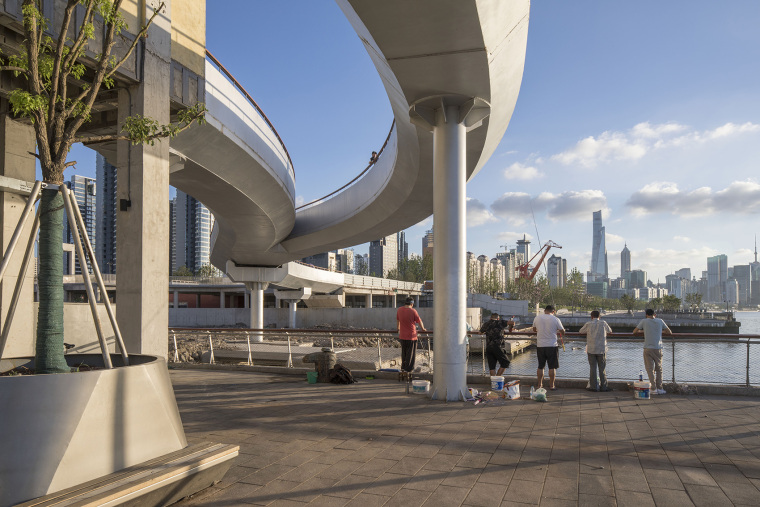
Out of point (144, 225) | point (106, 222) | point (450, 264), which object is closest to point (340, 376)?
point (450, 264)

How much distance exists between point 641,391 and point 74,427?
873 cm

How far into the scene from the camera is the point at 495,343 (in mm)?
10680

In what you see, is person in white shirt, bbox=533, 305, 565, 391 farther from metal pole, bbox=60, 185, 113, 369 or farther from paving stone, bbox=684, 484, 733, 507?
metal pole, bbox=60, 185, 113, 369

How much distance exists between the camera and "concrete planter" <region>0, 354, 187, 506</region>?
3594 millimetres

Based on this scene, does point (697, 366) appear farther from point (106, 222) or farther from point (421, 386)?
point (106, 222)

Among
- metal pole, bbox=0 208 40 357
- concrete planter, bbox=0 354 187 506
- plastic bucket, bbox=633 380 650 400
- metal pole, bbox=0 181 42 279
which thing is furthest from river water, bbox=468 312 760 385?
metal pole, bbox=0 181 42 279

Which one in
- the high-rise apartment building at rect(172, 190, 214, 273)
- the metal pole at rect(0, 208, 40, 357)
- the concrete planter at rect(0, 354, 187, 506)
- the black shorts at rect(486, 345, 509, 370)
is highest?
the high-rise apartment building at rect(172, 190, 214, 273)

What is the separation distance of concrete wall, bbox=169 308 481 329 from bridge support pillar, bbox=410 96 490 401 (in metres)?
40.5

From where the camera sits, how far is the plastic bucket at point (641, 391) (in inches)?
366

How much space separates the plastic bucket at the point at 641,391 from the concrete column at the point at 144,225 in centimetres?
796

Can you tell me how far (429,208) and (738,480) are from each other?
1571cm

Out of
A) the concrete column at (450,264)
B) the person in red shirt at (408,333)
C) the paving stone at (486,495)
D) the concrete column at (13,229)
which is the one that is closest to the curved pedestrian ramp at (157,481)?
the paving stone at (486,495)

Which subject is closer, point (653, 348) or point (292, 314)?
point (653, 348)

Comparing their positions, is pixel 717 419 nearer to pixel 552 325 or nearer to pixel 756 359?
pixel 552 325
